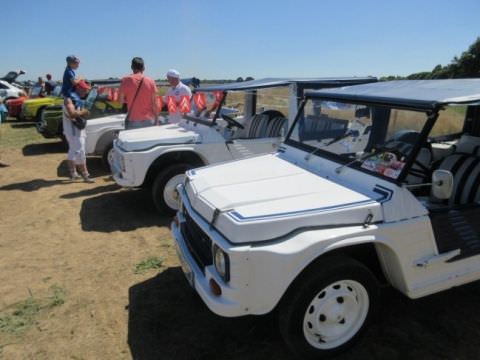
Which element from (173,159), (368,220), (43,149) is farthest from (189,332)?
(43,149)

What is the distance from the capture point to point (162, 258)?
4.40 metres

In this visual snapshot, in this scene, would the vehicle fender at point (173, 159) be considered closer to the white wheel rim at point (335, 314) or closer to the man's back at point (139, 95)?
the man's back at point (139, 95)

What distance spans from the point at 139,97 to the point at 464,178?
16.4 feet

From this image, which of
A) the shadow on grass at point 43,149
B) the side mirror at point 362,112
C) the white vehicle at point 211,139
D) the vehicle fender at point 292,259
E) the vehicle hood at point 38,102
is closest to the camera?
the vehicle fender at point 292,259

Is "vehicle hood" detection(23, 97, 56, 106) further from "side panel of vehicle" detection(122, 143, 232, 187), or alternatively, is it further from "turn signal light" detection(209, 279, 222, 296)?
"turn signal light" detection(209, 279, 222, 296)

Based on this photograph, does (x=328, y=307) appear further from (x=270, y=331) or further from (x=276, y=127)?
(x=276, y=127)

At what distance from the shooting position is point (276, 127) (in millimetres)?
5645

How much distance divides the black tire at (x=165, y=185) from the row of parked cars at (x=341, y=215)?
1734mm

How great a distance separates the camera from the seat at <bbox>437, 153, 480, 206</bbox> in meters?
3.41

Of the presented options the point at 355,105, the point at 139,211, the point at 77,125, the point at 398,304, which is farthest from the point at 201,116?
the point at 398,304

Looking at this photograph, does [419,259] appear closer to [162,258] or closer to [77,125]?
[162,258]

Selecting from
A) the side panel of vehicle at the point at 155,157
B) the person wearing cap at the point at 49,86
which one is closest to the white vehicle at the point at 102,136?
the side panel of vehicle at the point at 155,157

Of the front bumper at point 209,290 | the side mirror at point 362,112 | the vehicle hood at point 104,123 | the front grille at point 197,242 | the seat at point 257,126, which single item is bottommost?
the front bumper at point 209,290

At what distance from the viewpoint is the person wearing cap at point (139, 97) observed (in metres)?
6.54
